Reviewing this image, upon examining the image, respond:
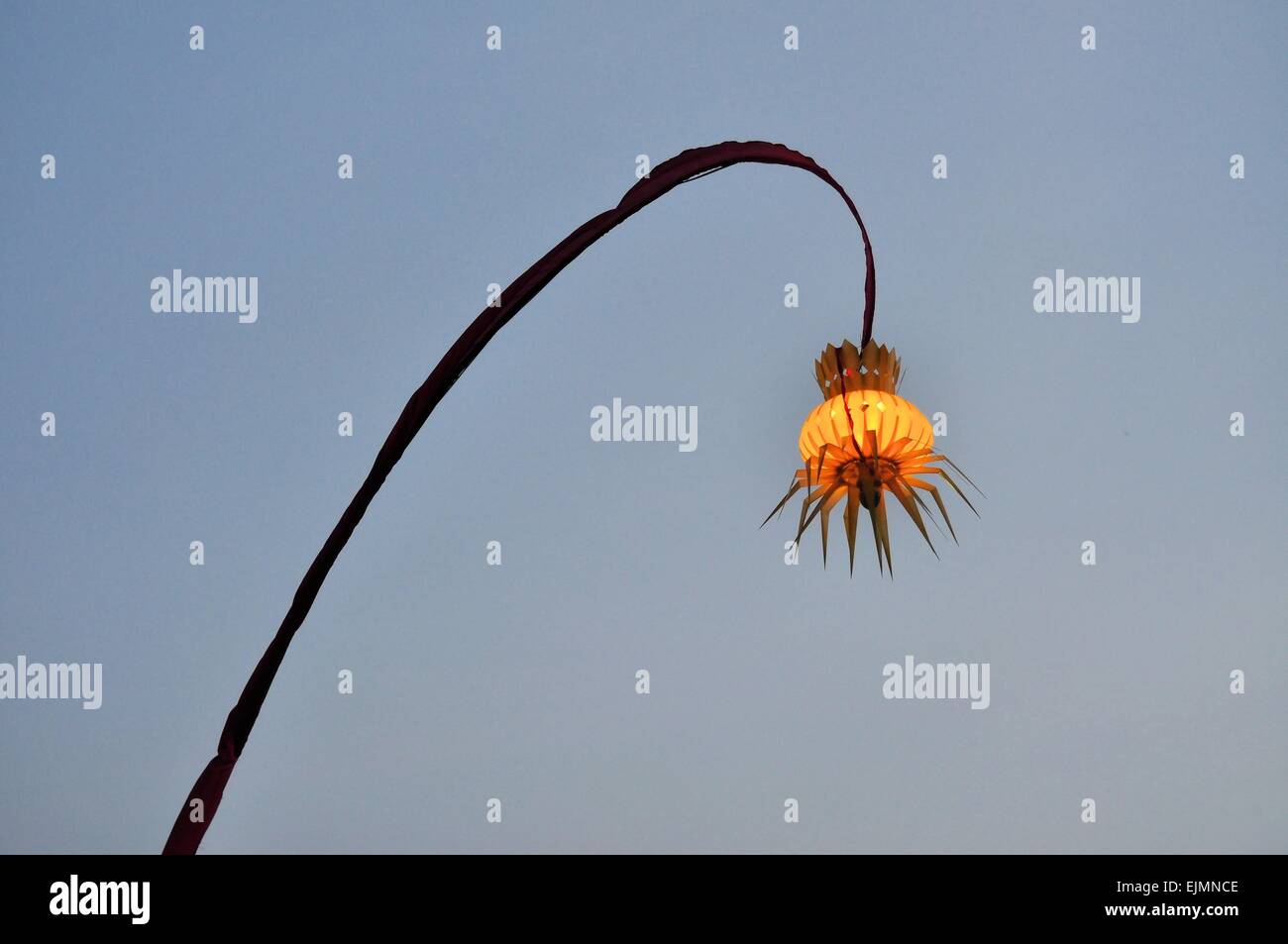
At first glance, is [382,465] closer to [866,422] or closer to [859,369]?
[866,422]

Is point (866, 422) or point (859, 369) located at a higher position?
point (859, 369)

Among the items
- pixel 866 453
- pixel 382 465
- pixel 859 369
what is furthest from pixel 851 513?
pixel 382 465

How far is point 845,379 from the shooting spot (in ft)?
10.2

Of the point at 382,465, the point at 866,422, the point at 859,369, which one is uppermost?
the point at 859,369

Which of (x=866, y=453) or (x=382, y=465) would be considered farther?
(x=866, y=453)

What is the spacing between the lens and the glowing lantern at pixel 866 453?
9.28ft

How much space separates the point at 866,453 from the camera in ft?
9.29

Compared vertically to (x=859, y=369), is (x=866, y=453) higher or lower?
lower

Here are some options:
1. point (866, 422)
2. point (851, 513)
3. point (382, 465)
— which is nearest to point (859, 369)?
point (866, 422)

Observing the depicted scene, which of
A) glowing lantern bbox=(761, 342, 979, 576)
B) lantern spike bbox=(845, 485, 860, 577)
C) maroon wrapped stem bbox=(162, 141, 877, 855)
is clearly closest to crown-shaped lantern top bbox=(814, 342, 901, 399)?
glowing lantern bbox=(761, 342, 979, 576)

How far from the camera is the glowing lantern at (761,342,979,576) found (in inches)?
111

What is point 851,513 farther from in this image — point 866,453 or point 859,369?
point 859,369
